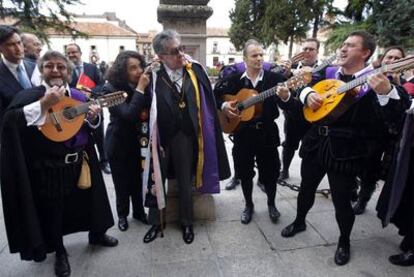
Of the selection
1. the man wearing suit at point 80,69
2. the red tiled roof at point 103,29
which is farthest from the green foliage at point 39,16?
the red tiled roof at point 103,29

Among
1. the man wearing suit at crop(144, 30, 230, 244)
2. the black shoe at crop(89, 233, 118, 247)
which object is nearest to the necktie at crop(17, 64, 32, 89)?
the man wearing suit at crop(144, 30, 230, 244)

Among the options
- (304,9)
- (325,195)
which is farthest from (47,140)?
(304,9)

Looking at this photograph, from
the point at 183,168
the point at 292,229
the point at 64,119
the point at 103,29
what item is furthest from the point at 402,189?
the point at 103,29

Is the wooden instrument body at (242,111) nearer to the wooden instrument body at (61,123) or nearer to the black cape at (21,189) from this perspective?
the wooden instrument body at (61,123)

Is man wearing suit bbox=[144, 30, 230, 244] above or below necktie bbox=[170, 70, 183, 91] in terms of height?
below

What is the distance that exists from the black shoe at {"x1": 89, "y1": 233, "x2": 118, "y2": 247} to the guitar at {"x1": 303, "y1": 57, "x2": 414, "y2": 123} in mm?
2247

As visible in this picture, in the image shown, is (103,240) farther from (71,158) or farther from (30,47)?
(30,47)

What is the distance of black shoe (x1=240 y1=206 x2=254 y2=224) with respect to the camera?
3318 mm

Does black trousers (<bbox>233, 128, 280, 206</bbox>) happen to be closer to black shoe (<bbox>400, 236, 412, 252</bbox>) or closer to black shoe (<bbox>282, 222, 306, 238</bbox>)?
black shoe (<bbox>282, 222, 306, 238</bbox>)

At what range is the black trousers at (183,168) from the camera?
2877mm

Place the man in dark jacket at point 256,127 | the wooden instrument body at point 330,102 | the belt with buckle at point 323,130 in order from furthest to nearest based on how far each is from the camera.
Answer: the man in dark jacket at point 256,127, the belt with buckle at point 323,130, the wooden instrument body at point 330,102

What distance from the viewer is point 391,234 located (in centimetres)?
304

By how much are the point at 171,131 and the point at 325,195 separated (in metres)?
2.42

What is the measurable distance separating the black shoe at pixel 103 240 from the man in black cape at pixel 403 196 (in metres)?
2.53
